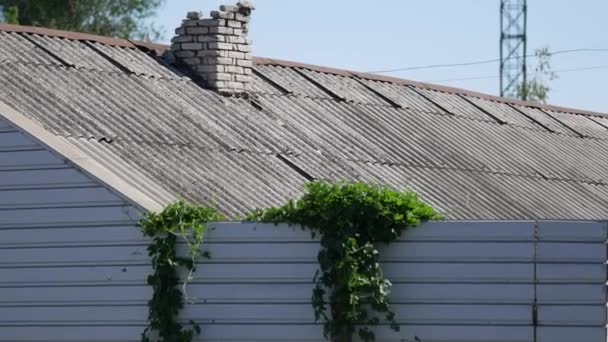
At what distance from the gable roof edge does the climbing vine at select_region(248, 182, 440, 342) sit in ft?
4.73

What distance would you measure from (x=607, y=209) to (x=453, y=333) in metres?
7.83

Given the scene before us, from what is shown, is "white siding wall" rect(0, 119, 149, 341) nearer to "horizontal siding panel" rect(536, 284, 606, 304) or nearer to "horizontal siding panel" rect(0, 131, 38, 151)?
"horizontal siding panel" rect(0, 131, 38, 151)

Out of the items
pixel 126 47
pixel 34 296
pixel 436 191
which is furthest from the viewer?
pixel 126 47

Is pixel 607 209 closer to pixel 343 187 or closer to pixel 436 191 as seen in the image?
pixel 436 191

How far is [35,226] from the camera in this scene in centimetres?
1138

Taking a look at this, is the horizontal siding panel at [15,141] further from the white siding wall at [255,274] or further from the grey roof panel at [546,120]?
the grey roof panel at [546,120]

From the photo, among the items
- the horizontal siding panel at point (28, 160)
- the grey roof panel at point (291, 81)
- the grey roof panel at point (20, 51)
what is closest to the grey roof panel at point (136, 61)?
the grey roof panel at point (20, 51)

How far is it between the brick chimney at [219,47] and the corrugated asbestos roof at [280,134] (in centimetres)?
23

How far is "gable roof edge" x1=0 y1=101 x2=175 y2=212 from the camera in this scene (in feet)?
35.8

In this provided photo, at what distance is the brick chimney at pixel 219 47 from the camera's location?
16188 mm

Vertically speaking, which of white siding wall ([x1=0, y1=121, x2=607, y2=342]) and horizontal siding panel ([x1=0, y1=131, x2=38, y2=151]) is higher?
horizontal siding panel ([x1=0, y1=131, x2=38, y2=151])

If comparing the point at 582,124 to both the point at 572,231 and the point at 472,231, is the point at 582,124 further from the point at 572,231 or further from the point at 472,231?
the point at 572,231

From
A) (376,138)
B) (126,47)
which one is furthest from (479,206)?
(126,47)

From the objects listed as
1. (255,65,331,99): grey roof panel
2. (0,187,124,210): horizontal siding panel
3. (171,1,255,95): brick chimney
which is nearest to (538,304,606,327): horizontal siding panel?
(0,187,124,210): horizontal siding panel
